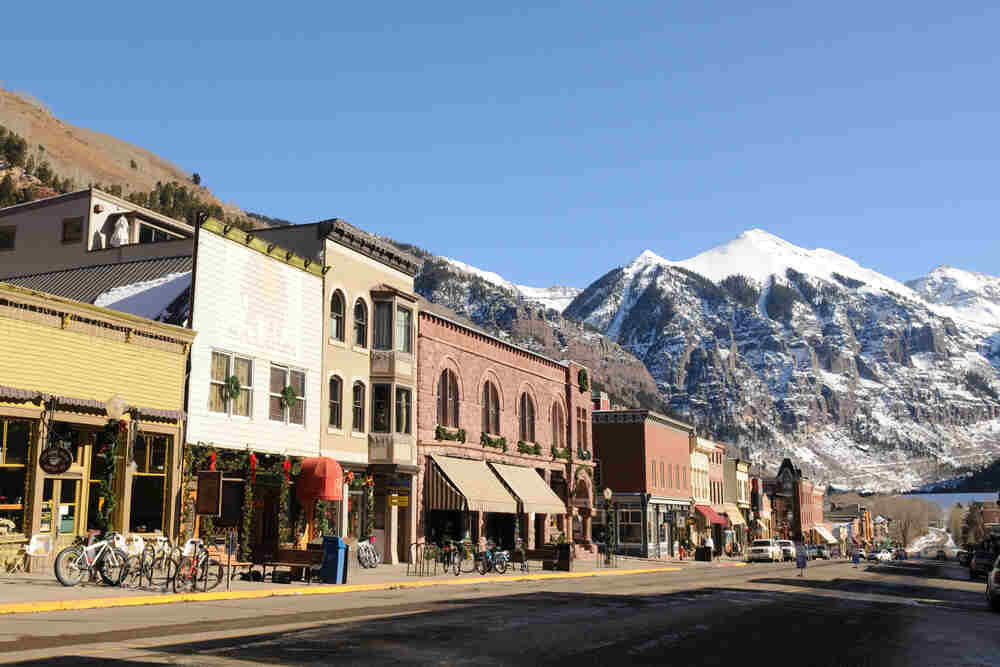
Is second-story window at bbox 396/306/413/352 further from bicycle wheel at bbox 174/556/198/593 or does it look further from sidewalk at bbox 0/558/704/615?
bicycle wheel at bbox 174/556/198/593

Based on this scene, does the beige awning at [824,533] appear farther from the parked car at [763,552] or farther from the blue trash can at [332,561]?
the blue trash can at [332,561]

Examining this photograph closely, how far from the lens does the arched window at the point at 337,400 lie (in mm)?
38062

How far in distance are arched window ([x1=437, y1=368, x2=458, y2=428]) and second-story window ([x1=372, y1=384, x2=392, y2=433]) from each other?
15.3 feet

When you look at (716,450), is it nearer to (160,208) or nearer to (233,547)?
(233,547)

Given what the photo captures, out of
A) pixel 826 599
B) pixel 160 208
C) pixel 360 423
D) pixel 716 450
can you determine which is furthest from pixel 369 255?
pixel 160 208

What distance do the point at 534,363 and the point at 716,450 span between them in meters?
41.6

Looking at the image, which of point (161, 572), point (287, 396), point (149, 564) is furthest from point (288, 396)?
point (149, 564)

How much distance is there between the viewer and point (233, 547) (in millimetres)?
30719

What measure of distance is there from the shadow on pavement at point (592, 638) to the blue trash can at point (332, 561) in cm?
602

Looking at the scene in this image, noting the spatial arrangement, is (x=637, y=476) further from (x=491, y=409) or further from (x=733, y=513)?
(x=733, y=513)

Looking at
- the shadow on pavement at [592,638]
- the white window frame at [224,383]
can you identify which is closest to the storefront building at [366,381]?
the white window frame at [224,383]

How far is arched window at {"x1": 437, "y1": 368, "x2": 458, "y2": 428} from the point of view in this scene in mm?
44750

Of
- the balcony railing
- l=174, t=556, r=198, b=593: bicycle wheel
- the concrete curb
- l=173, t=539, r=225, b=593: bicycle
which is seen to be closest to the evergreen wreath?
the balcony railing

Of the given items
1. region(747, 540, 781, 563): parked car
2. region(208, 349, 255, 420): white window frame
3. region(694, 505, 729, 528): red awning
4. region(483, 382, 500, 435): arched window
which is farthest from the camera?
region(694, 505, 729, 528): red awning
